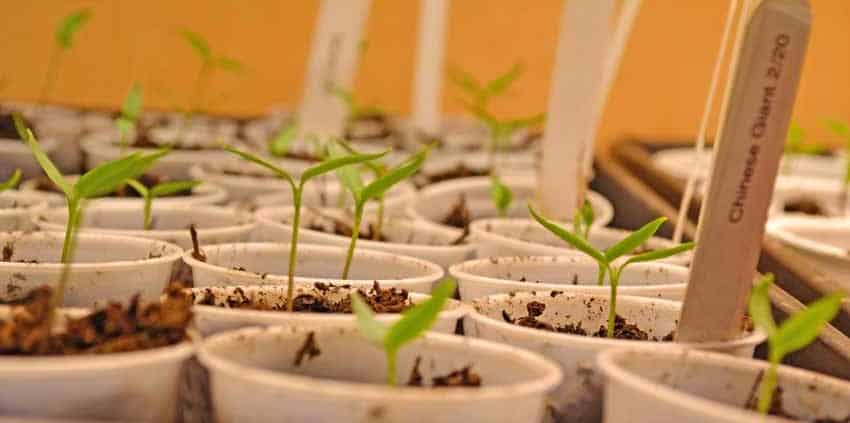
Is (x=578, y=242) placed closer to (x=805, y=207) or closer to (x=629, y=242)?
(x=629, y=242)

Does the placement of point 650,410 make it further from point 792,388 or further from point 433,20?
point 433,20

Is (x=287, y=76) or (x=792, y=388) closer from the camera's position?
(x=792, y=388)

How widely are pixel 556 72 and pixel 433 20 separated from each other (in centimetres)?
87

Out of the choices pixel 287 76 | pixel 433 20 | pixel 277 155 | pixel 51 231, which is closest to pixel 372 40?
pixel 287 76

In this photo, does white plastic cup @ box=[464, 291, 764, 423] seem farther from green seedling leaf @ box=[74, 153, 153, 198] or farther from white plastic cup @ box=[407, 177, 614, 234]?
white plastic cup @ box=[407, 177, 614, 234]

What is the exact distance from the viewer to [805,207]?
1717mm

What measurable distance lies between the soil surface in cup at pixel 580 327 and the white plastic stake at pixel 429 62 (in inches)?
50.1

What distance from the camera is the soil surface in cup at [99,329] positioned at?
2.20ft

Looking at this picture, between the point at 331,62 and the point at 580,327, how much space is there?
3.18 feet

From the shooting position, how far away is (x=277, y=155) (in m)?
1.78

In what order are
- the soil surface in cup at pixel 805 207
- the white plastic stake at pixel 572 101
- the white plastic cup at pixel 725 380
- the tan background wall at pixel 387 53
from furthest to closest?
1. the tan background wall at pixel 387 53
2. the soil surface in cup at pixel 805 207
3. the white plastic stake at pixel 572 101
4. the white plastic cup at pixel 725 380

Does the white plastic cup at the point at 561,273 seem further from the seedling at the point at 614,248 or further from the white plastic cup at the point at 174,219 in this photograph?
the white plastic cup at the point at 174,219

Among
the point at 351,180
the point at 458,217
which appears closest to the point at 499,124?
the point at 458,217

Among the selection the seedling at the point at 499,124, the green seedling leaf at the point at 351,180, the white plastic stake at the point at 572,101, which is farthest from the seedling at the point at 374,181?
the seedling at the point at 499,124
